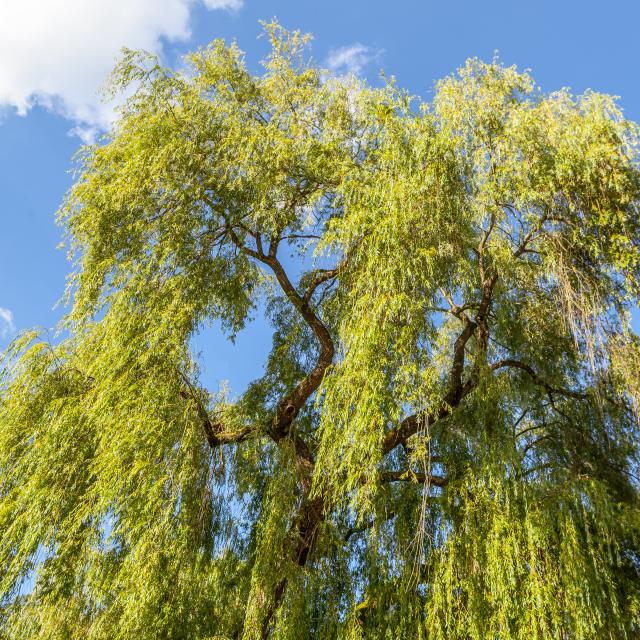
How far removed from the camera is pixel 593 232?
519cm

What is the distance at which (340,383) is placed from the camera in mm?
4422

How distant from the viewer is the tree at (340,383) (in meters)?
4.15

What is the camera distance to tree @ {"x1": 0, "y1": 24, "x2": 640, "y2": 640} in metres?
4.15

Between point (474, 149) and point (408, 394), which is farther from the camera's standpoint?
point (474, 149)

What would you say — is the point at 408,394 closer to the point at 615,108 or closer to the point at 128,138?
the point at 615,108

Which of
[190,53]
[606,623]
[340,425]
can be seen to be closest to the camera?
[606,623]

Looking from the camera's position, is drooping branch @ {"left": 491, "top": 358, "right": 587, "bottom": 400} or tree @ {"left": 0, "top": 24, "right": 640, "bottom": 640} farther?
drooping branch @ {"left": 491, "top": 358, "right": 587, "bottom": 400}

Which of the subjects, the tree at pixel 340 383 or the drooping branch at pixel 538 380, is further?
the drooping branch at pixel 538 380

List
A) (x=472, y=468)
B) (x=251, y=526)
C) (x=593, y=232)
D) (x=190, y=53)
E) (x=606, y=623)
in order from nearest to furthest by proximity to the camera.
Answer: (x=606, y=623) → (x=472, y=468) → (x=593, y=232) → (x=251, y=526) → (x=190, y=53)

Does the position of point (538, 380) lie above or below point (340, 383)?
above

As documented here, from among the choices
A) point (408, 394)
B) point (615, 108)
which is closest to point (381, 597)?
point (408, 394)

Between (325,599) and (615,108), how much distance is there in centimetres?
501

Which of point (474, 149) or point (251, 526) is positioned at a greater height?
point (474, 149)

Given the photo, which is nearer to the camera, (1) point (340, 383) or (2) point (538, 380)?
(1) point (340, 383)
